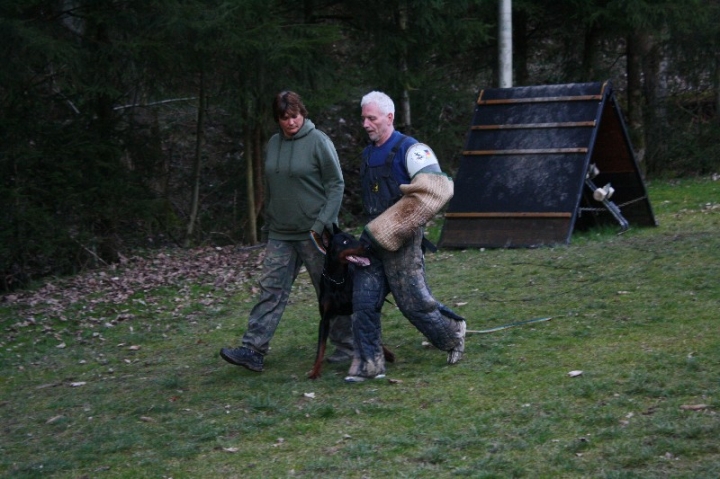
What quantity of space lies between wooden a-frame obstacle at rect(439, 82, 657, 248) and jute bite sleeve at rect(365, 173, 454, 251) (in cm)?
518

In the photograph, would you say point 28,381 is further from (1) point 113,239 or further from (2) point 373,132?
(1) point 113,239

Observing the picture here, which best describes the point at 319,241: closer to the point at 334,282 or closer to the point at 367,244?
the point at 334,282

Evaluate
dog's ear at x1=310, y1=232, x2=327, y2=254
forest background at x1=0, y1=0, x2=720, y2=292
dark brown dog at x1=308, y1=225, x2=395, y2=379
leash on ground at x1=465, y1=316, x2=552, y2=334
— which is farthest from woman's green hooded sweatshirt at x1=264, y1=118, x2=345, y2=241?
forest background at x1=0, y1=0, x2=720, y2=292

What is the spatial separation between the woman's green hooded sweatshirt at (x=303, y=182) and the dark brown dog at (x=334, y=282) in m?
0.23

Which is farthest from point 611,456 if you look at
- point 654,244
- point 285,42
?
point 285,42

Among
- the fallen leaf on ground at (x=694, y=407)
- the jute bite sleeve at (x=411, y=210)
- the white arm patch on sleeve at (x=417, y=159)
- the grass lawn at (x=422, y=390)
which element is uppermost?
the white arm patch on sleeve at (x=417, y=159)

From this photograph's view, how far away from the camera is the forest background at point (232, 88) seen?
12.4 metres

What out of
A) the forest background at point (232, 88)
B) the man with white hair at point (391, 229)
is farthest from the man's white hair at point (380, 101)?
the forest background at point (232, 88)

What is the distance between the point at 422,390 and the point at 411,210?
45.1 inches

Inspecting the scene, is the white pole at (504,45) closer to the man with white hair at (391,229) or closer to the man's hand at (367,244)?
the man with white hair at (391,229)

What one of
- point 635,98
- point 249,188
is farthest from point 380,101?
point 635,98

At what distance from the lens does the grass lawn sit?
4.65 m

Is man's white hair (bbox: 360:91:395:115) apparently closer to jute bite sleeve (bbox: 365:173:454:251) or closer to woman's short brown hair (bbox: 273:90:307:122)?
jute bite sleeve (bbox: 365:173:454:251)

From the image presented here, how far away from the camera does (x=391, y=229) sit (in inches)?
229
